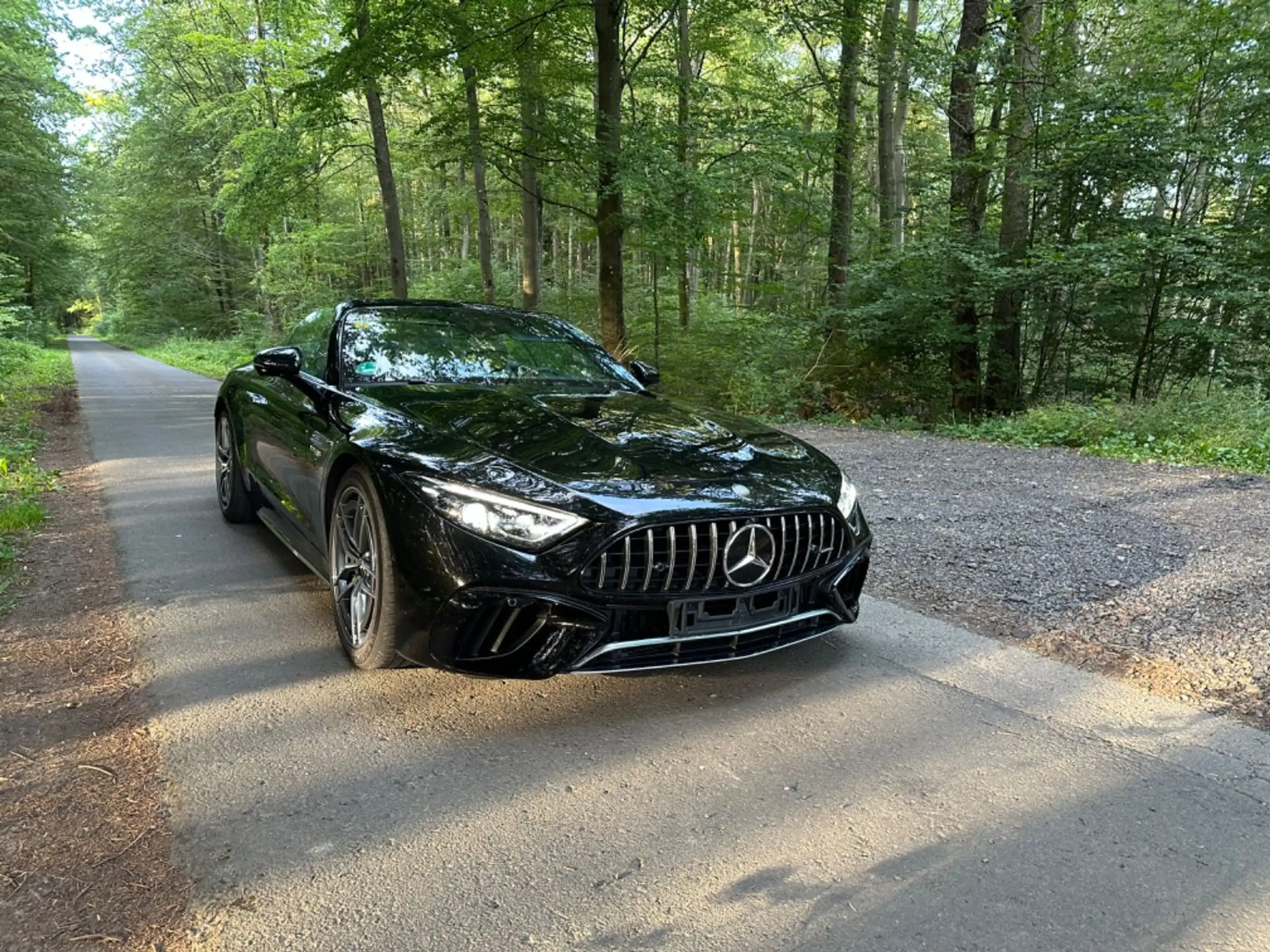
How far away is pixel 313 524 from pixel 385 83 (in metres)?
11.2

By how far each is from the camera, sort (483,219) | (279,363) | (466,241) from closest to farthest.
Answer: (279,363) → (483,219) → (466,241)

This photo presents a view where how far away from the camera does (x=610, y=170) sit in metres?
11.2

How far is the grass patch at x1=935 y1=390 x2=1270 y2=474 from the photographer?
7594 mm

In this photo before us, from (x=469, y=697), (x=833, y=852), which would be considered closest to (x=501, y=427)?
(x=469, y=697)

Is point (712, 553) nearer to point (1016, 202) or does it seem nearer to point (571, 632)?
point (571, 632)

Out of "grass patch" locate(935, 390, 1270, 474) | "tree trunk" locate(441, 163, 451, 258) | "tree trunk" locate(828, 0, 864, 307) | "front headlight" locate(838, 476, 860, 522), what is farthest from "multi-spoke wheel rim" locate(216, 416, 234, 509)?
"tree trunk" locate(828, 0, 864, 307)

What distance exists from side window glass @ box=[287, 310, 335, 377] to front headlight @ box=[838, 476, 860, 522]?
8.30 feet

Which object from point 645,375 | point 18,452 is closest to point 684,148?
point 645,375

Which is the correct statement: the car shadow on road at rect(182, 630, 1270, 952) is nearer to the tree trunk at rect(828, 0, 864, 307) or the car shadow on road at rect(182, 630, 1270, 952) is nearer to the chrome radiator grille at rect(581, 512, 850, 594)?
the chrome radiator grille at rect(581, 512, 850, 594)

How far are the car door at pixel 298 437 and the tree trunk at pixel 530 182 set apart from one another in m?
7.11

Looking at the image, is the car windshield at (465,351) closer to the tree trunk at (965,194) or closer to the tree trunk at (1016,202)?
the tree trunk at (1016,202)

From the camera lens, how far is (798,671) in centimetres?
308

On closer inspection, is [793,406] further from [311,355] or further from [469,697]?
[469,697]

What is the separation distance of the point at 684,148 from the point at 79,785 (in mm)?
12189
